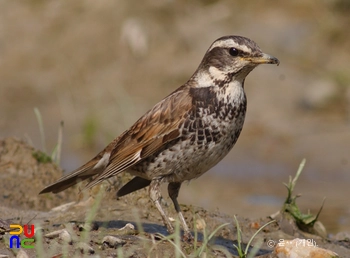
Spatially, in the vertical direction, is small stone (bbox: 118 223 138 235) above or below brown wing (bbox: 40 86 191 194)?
below

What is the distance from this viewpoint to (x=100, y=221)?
288 inches

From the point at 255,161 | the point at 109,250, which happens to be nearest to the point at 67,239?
the point at 109,250

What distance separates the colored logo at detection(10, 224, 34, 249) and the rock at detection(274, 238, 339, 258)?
1.76 meters

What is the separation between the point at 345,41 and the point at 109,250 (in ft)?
29.3

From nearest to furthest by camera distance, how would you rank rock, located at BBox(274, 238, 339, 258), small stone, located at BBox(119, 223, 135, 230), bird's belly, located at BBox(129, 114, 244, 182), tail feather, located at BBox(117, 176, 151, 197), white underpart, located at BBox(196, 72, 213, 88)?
rock, located at BBox(274, 238, 339, 258) < bird's belly, located at BBox(129, 114, 244, 182) < small stone, located at BBox(119, 223, 135, 230) < white underpart, located at BBox(196, 72, 213, 88) < tail feather, located at BBox(117, 176, 151, 197)

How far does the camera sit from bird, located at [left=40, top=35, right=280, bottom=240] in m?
6.85

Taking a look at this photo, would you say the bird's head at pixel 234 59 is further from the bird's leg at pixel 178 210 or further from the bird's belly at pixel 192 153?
the bird's leg at pixel 178 210

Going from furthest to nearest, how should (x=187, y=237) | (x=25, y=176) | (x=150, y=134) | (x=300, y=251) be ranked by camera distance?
(x=25, y=176)
(x=150, y=134)
(x=187, y=237)
(x=300, y=251)

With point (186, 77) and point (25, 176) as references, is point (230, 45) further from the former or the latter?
point (186, 77)

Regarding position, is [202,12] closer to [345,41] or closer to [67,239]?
[345,41]

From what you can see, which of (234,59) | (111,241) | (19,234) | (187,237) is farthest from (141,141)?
(19,234)

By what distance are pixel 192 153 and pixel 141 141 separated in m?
0.59

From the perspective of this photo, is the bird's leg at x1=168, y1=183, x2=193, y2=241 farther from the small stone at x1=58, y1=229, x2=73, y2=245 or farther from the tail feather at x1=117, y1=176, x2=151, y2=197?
the small stone at x1=58, y1=229, x2=73, y2=245
